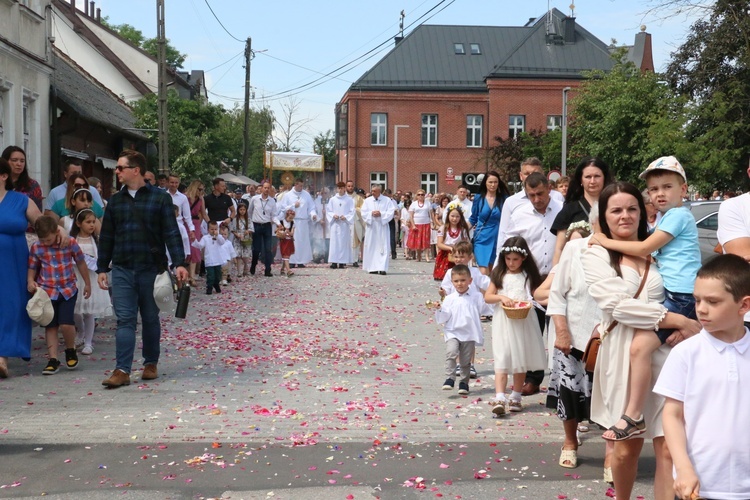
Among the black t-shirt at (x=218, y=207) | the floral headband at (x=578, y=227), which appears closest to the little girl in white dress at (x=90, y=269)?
the floral headband at (x=578, y=227)

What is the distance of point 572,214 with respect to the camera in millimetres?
7691

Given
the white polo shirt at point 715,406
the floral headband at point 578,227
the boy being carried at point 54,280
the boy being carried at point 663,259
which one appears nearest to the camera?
the white polo shirt at point 715,406

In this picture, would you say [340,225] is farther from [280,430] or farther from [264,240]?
[280,430]

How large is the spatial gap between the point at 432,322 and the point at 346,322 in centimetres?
121

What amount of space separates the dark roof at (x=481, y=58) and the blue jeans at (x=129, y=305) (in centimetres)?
5642

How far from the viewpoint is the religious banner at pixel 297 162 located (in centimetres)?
4362

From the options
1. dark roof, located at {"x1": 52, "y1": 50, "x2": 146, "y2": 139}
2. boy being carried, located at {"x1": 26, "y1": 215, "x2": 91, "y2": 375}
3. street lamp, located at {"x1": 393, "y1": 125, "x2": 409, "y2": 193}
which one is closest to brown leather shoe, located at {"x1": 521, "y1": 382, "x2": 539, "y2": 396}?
boy being carried, located at {"x1": 26, "y1": 215, "x2": 91, "y2": 375}

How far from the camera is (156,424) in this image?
25.3ft

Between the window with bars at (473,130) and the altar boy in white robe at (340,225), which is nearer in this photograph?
the altar boy in white robe at (340,225)

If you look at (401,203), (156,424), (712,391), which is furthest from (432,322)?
(401,203)

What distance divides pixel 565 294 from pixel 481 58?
2502 inches

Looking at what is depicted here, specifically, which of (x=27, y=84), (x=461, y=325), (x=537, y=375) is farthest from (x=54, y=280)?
(x=27, y=84)

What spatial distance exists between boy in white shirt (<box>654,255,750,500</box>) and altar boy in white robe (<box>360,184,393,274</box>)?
20683 millimetres

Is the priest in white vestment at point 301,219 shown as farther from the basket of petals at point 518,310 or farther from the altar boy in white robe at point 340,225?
the basket of petals at point 518,310
